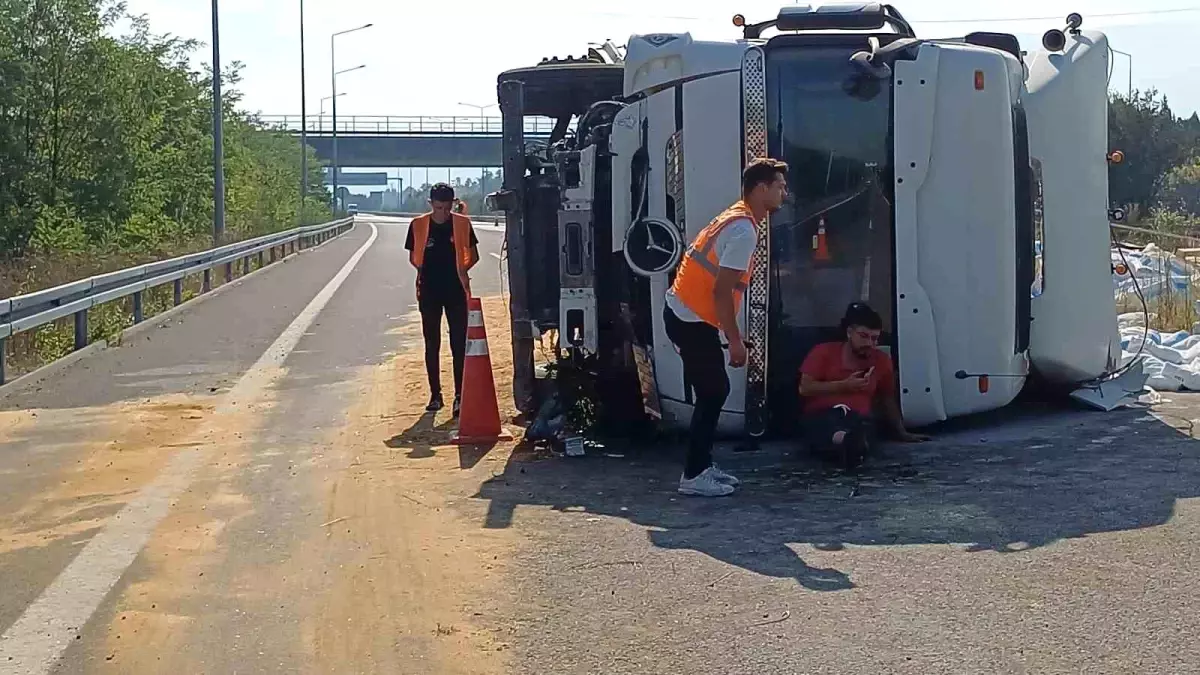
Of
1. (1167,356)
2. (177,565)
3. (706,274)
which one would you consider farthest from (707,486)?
(1167,356)

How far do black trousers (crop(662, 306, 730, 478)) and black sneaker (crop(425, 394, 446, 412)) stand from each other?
10.9 ft

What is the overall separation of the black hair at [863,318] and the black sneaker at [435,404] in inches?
132

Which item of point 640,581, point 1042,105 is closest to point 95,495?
point 640,581

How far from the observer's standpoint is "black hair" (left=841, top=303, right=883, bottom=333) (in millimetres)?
7906

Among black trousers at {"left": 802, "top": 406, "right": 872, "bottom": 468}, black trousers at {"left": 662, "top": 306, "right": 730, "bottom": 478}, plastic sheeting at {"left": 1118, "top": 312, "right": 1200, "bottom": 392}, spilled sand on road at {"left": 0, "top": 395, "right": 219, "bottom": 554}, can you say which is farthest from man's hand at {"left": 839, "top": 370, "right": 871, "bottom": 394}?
spilled sand on road at {"left": 0, "top": 395, "right": 219, "bottom": 554}

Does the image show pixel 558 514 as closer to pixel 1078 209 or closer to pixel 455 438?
pixel 455 438

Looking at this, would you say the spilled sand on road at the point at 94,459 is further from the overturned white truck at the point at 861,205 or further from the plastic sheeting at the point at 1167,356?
the plastic sheeting at the point at 1167,356

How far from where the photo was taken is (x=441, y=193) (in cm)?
1016

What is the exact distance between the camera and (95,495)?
24.7 ft

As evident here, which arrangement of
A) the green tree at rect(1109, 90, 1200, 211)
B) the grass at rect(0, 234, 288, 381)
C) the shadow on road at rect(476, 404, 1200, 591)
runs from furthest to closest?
the green tree at rect(1109, 90, 1200, 211), the grass at rect(0, 234, 288, 381), the shadow on road at rect(476, 404, 1200, 591)

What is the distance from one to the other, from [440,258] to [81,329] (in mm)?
5688

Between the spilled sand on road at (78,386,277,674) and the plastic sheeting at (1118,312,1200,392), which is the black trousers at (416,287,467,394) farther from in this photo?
the plastic sheeting at (1118,312,1200,392)

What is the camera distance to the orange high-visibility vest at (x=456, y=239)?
10.2m

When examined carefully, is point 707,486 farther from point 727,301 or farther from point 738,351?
point 727,301
